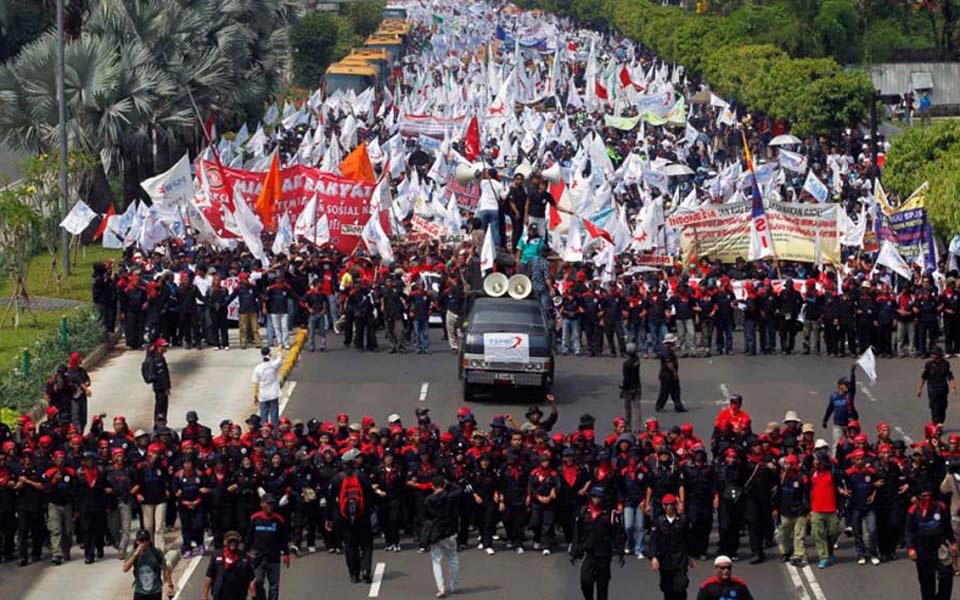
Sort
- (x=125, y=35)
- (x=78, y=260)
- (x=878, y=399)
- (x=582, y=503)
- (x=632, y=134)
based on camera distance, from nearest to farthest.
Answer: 1. (x=582, y=503)
2. (x=878, y=399)
3. (x=78, y=260)
4. (x=125, y=35)
5. (x=632, y=134)

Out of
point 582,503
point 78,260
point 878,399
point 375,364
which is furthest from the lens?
point 78,260

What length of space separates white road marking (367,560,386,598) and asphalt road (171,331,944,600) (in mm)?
66

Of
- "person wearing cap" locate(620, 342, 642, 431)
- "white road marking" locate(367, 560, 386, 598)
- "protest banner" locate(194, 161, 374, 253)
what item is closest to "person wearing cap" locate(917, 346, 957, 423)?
"person wearing cap" locate(620, 342, 642, 431)

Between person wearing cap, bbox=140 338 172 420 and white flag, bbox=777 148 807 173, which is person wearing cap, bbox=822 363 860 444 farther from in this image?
white flag, bbox=777 148 807 173

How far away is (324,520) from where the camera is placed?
78.5ft

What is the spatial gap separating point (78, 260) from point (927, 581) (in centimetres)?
2854

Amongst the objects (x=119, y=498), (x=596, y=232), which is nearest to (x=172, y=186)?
(x=596, y=232)

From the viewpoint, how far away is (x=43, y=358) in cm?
3356

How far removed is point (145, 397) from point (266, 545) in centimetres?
1206

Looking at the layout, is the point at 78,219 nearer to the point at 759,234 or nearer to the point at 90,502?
the point at 759,234

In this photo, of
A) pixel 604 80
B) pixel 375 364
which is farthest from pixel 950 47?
pixel 375 364

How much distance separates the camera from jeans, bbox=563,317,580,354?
36.3m

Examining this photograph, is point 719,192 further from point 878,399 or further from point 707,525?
point 707,525

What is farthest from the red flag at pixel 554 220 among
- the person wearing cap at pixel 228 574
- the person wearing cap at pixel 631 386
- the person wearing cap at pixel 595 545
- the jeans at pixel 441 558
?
the person wearing cap at pixel 228 574
